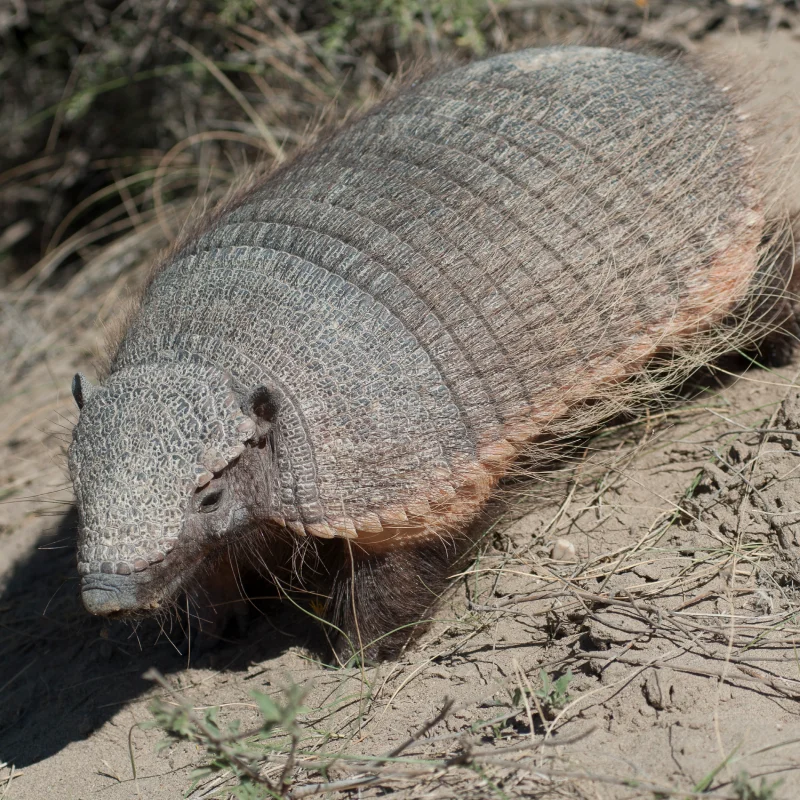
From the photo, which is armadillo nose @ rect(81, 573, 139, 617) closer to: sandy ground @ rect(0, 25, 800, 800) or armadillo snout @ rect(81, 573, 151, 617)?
armadillo snout @ rect(81, 573, 151, 617)

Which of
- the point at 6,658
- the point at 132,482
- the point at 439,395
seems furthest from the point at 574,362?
the point at 6,658

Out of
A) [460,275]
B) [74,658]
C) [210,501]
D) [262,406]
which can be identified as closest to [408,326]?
[460,275]

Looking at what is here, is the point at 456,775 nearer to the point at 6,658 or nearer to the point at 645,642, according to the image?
the point at 645,642

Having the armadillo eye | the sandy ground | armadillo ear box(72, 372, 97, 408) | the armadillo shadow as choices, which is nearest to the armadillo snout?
the armadillo eye

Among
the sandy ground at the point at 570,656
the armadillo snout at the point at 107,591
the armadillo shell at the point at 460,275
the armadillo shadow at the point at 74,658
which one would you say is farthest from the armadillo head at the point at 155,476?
the armadillo shadow at the point at 74,658

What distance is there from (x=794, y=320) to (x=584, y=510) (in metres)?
1.56

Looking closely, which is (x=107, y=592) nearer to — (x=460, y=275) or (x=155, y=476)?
(x=155, y=476)

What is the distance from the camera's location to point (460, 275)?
393 centimetres

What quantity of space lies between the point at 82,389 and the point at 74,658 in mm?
1868

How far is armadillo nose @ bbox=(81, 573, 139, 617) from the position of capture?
10.5 feet

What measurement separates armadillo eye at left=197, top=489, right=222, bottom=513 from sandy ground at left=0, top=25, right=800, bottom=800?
69cm

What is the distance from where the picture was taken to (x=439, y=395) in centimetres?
374

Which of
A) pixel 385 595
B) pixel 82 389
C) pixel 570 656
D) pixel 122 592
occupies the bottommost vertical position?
pixel 570 656

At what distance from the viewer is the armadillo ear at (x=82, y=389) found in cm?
364
